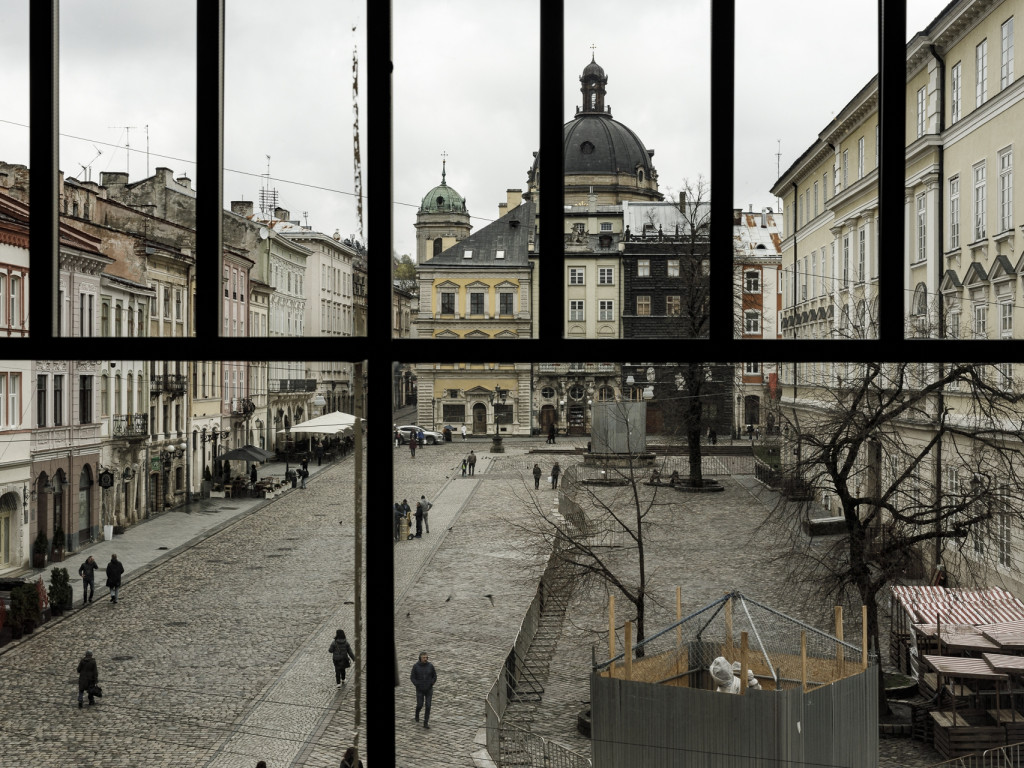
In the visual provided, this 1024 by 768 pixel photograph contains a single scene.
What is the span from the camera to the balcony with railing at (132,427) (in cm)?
276

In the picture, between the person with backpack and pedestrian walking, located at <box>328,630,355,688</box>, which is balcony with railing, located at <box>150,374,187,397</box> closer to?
pedestrian walking, located at <box>328,630,355,688</box>

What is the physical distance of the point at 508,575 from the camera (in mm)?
5000

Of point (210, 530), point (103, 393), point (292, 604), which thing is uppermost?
point (103, 393)

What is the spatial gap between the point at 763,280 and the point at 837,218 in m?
0.27

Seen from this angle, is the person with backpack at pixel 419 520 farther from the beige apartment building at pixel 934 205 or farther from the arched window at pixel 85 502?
the beige apartment building at pixel 934 205

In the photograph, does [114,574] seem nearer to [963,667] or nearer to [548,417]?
[548,417]

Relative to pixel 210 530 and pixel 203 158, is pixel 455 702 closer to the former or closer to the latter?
pixel 210 530

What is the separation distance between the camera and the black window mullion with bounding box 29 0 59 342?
1.08 m

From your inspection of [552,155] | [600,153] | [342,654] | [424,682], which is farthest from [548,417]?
[552,155]

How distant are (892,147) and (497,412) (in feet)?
6.84

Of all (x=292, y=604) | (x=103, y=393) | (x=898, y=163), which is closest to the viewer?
(x=898, y=163)

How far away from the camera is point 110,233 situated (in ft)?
7.38

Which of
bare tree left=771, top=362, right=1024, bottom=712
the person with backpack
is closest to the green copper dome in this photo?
bare tree left=771, top=362, right=1024, bottom=712

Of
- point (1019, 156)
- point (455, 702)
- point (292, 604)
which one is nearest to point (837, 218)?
point (1019, 156)
